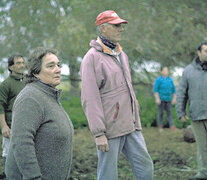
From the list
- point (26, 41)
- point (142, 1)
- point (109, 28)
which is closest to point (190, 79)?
point (109, 28)

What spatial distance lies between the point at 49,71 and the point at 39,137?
0.49 m

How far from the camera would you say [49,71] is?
2.75m

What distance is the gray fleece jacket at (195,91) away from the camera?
5.46 m

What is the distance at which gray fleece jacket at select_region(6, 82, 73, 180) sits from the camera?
2451mm

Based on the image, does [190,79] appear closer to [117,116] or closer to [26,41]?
[117,116]

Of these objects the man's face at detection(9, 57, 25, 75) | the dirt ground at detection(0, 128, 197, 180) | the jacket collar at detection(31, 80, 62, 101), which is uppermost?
the man's face at detection(9, 57, 25, 75)

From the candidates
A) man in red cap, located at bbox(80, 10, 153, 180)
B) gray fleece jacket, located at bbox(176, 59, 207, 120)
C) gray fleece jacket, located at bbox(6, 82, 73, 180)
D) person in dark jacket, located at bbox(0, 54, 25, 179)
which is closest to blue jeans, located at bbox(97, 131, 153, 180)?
man in red cap, located at bbox(80, 10, 153, 180)

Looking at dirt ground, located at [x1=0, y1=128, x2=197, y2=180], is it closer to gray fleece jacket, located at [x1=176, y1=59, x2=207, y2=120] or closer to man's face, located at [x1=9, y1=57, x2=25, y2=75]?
gray fleece jacket, located at [x1=176, y1=59, x2=207, y2=120]

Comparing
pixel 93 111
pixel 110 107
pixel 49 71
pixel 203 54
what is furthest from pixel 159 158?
pixel 49 71

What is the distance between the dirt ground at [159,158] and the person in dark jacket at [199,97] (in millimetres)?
520

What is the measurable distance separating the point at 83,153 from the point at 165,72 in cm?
367

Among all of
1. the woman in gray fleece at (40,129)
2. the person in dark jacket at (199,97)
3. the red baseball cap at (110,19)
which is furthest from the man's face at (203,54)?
the woman in gray fleece at (40,129)

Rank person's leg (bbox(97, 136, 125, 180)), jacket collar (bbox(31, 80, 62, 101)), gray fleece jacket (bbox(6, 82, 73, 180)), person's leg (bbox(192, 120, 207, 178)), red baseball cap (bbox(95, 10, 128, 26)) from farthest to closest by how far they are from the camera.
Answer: person's leg (bbox(192, 120, 207, 178)), red baseball cap (bbox(95, 10, 128, 26)), person's leg (bbox(97, 136, 125, 180)), jacket collar (bbox(31, 80, 62, 101)), gray fleece jacket (bbox(6, 82, 73, 180))

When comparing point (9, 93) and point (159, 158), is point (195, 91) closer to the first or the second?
point (159, 158)
